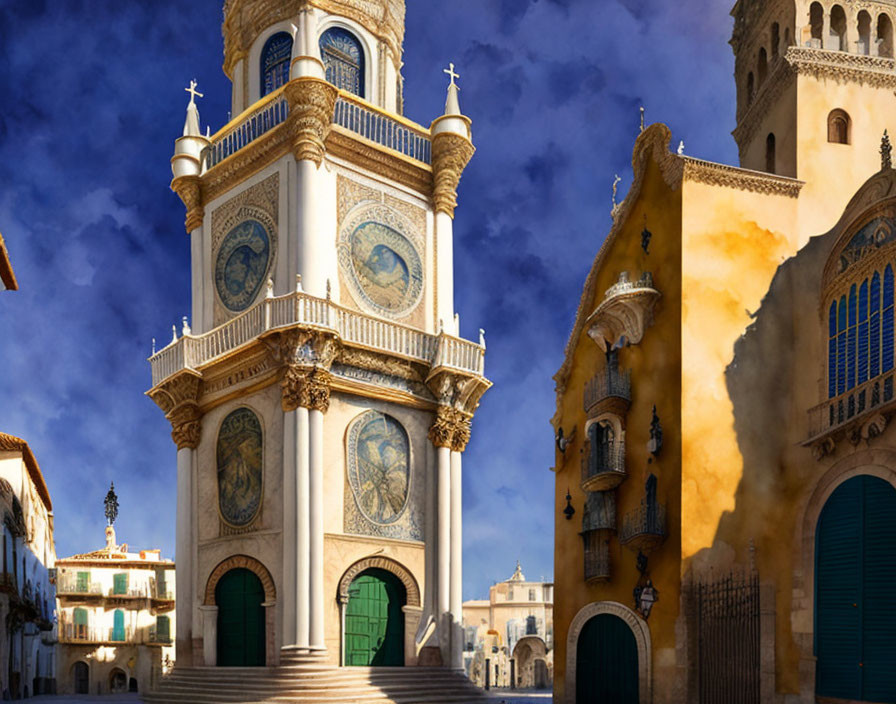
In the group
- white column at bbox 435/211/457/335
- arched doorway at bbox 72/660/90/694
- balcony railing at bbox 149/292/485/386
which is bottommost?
arched doorway at bbox 72/660/90/694

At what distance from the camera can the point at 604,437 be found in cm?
2553

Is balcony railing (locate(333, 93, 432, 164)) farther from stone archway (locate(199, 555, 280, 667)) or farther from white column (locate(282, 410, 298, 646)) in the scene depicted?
stone archway (locate(199, 555, 280, 667))

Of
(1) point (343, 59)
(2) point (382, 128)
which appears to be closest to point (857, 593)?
(2) point (382, 128)

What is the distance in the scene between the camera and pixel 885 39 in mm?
25562

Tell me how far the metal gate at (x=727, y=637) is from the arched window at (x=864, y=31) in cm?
1353

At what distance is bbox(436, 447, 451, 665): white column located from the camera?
2862 centimetres

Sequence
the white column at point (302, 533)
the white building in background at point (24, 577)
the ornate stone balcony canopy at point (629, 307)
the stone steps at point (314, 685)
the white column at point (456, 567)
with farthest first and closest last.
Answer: the white building in background at point (24, 577) < the white column at point (456, 567) < the white column at point (302, 533) < the stone steps at point (314, 685) < the ornate stone balcony canopy at point (629, 307)

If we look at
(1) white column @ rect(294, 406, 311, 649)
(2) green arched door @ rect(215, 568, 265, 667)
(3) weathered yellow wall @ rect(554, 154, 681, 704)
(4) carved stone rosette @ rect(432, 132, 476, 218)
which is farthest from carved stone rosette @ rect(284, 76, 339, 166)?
(2) green arched door @ rect(215, 568, 265, 667)

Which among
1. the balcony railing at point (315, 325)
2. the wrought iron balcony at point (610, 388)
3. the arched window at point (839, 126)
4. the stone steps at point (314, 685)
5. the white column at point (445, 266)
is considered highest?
the arched window at point (839, 126)

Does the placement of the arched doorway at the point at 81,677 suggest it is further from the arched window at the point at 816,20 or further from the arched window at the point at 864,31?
the arched window at the point at 864,31

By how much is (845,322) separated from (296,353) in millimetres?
13571

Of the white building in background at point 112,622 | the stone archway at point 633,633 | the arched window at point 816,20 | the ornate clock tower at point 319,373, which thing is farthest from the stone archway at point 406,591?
the white building in background at point 112,622

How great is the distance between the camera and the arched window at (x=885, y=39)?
2545cm

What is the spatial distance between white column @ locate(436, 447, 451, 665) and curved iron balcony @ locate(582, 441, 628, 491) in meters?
5.13
